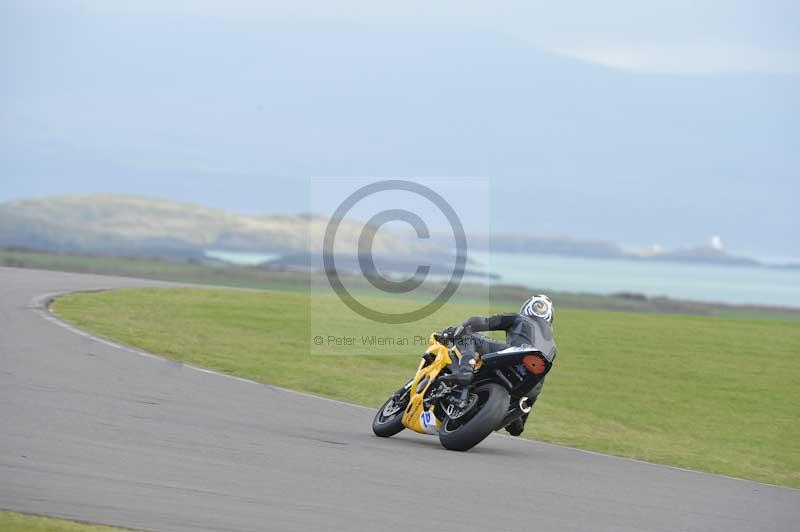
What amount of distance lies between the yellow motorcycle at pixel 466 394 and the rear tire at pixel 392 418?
0.5 inches

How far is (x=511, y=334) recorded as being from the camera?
12.6 m

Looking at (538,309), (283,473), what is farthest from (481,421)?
(283,473)

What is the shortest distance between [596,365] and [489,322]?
1069 centimetres

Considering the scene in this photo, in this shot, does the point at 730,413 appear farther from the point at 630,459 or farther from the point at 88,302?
the point at 88,302

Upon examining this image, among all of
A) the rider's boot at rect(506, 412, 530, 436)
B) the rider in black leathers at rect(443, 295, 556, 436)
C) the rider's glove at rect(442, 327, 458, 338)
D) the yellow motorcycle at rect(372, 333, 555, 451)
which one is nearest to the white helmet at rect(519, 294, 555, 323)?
the rider in black leathers at rect(443, 295, 556, 436)

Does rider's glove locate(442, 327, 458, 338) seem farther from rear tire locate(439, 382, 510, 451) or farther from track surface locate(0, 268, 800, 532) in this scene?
track surface locate(0, 268, 800, 532)

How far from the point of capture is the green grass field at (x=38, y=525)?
7418mm

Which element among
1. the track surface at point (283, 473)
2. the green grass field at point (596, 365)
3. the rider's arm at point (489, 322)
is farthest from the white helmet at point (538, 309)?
the green grass field at point (596, 365)

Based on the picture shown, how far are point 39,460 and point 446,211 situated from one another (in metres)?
19.9

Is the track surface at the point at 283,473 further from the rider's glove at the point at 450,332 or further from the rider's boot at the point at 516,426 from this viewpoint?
the rider's glove at the point at 450,332

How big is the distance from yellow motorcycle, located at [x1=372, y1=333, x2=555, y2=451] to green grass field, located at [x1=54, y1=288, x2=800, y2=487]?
4.45 ft

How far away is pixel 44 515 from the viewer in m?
7.76

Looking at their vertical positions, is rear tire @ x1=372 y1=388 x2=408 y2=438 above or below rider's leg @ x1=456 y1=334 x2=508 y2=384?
below

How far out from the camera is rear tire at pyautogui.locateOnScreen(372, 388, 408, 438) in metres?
12.9
